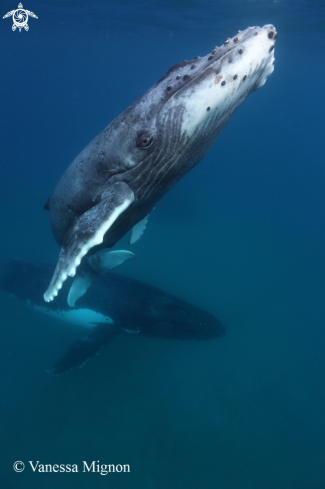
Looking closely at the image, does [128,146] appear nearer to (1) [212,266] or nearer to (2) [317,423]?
(2) [317,423]

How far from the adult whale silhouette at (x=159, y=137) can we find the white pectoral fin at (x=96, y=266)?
50 cm

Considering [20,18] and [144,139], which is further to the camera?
[20,18]

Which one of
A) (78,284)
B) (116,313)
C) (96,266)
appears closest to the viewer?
(96,266)

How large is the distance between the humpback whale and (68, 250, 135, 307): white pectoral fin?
228 inches

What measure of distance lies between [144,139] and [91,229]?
138 cm

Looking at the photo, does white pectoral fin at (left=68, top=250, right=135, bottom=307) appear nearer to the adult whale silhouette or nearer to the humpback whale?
the adult whale silhouette

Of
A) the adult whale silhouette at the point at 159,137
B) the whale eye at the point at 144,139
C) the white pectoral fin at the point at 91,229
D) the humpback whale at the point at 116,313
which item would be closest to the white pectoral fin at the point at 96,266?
the adult whale silhouette at the point at 159,137

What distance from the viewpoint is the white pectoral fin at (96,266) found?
5391 mm

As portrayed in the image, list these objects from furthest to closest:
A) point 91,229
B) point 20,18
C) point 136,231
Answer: point 20,18
point 136,231
point 91,229

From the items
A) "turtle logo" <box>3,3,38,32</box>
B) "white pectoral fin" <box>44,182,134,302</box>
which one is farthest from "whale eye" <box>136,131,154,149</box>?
"turtle logo" <box>3,3,38,32</box>

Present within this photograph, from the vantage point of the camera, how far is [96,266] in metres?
5.66

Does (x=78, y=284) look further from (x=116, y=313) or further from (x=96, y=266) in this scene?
(x=116, y=313)

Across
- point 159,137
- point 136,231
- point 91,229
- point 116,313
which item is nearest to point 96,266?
point 136,231

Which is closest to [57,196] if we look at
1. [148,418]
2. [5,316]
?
[148,418]
